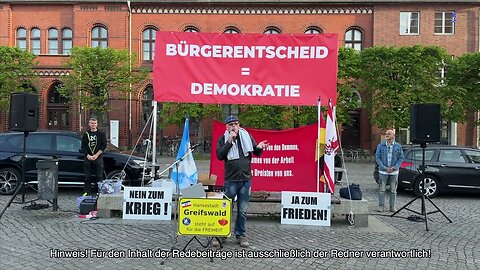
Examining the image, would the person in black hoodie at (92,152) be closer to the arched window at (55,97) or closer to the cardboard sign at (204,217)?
the cardboard sign at (204,217)

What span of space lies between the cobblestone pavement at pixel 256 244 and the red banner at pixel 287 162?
82cm

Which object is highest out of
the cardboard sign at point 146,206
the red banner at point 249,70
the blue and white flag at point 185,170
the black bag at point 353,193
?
the red banner at point 249,70

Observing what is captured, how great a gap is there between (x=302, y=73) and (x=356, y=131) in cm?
2434

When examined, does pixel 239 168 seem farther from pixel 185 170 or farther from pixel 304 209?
pixel 185 170

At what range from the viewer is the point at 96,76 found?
26234 mm

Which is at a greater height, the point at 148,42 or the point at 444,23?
the point at 444,23

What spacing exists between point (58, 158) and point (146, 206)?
14.9ft

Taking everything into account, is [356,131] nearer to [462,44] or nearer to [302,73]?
[462,44]

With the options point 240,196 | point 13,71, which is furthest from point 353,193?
point 13,71

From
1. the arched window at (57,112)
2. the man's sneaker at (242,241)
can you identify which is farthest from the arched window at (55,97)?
the man's sneaker at (242,241)

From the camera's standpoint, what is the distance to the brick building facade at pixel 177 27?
3106cm

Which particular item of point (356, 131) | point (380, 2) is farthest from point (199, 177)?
point (380, 2)

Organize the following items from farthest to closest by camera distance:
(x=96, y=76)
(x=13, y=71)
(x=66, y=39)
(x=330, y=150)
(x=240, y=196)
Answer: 1. (x=66, y=39)
2. (x=13, y=71)
3. (x=96, y=76)
4. (x=330, y=150)
5. (x=240, y=196)

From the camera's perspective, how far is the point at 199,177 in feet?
30.7
